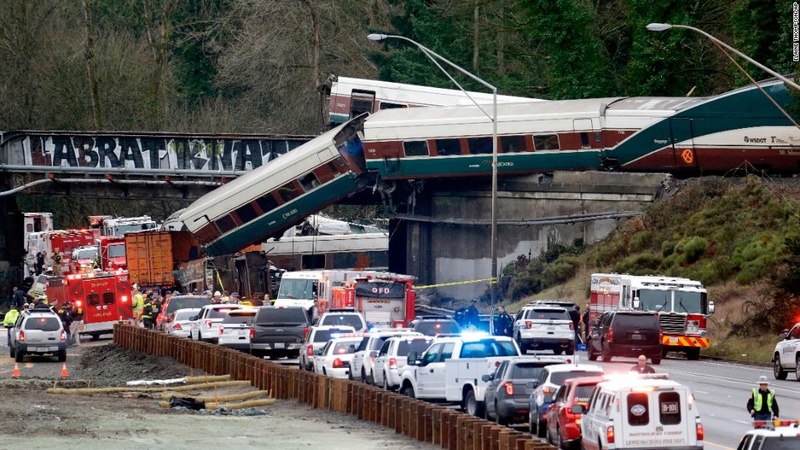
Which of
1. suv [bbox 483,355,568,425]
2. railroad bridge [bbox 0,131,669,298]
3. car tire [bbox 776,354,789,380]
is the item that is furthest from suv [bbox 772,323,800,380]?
railroad bridge [bbox 0,131,669,298]

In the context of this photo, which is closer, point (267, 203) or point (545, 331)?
point (545, 331)

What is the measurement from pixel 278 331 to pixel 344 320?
1.84m

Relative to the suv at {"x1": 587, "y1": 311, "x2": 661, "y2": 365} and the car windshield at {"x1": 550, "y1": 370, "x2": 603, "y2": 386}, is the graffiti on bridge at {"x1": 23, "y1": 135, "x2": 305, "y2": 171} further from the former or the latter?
the car windshield at {"x1": 550, "y1": 370, "x2": 603, "y2": 386}

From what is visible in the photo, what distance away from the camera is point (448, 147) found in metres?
62.9

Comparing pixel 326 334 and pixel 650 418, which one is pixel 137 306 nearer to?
pixel 326 334

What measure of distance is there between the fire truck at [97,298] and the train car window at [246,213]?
6679 mm

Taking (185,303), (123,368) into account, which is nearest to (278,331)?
(123,368)

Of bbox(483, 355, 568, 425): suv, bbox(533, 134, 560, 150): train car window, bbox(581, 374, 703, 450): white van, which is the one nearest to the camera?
bbox(581, 374, 703, 450): white van

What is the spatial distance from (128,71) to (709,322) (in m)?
52.0

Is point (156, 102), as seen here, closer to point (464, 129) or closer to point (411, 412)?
point (464, 129)

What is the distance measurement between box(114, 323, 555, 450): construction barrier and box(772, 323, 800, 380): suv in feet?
39.4

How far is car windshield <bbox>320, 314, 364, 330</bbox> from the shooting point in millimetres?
43125

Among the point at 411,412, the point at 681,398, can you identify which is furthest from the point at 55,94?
the point at 681,398

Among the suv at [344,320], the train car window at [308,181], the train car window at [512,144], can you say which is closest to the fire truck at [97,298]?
the train car window at [308,181]
